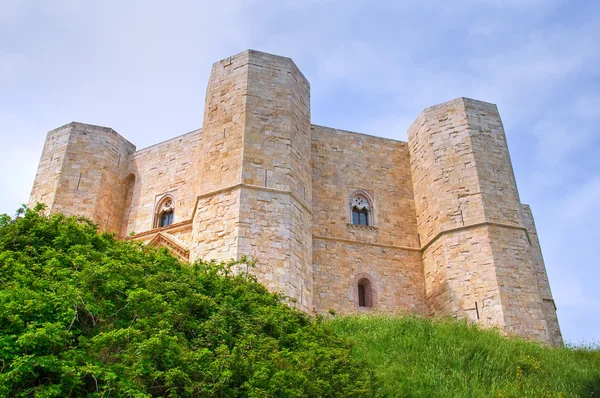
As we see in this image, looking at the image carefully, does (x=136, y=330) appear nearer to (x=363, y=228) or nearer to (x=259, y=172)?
(x=259, y=172)

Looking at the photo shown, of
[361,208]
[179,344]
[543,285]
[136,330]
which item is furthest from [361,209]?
[136,330]

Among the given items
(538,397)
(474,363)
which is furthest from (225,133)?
(538,397)

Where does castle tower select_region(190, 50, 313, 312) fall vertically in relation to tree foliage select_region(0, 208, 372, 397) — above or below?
above

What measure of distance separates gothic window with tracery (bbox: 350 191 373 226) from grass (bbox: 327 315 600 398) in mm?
4134

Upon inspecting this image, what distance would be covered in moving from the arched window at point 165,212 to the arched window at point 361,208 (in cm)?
453

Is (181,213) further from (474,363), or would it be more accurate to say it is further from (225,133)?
(474,363)

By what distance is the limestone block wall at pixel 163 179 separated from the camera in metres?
15.3

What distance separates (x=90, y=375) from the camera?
18.7ft

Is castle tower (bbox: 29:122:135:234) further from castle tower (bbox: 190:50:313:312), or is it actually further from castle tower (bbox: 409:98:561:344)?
castle tower (bbox: 409:98:561:344)

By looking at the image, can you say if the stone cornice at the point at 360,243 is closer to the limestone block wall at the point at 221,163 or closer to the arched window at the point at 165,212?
the limestone block wall at the point at 221,163

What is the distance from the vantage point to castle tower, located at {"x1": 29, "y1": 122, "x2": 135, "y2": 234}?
50.6 feet

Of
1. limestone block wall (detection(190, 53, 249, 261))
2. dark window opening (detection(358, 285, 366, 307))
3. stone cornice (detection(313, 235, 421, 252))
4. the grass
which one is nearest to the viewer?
the grass

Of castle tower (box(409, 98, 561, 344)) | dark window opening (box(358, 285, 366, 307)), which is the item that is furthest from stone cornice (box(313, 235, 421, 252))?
dark window opening (box(358, 285, 366, 307))

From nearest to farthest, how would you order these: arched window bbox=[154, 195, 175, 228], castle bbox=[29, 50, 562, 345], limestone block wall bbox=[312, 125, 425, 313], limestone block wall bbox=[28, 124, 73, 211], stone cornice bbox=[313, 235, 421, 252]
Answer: castle bbox=[29, 50, 562, 345] → limestone block wall bbox=[312, 125, 425, 313] → stone cornice bbox=[313, 235, 421, 252] → arched window bbox=[154, 195, 175, 228] → limestone block wall bbox=[28, 124, 73, 211]
